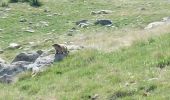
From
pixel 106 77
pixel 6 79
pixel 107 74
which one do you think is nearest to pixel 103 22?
pixel 6 79

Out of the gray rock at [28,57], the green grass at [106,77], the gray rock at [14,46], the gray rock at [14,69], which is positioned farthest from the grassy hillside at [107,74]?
the gray rock at [28,57]

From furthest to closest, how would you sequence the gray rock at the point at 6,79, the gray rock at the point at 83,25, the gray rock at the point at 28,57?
the gray rock at the point at 83,25, the gray rock at the point at 28,57, the gray rock at the point at 6,79

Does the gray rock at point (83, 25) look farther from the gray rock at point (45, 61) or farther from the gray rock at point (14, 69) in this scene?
the gray rock at point (45, 61)

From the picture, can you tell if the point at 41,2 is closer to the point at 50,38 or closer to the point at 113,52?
the point at 50,38

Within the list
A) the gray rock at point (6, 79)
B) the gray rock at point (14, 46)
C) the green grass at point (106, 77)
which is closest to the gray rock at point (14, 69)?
the gray rock at point (6, 79)

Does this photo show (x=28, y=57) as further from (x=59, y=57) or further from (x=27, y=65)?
(x=59, y=57)

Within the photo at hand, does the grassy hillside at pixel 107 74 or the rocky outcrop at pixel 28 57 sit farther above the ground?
the grassy hillside at pixel 107 74

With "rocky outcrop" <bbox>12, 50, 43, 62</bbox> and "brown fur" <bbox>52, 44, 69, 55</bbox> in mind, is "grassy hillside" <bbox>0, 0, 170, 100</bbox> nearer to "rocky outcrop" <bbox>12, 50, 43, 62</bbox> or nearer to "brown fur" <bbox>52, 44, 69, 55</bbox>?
"brown fur" <bbox>52, 44, 69, 55</bbox>

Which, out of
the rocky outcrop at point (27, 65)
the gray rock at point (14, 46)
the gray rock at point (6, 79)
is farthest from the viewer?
the gray rock at point (14, 46)

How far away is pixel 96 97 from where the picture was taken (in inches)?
513

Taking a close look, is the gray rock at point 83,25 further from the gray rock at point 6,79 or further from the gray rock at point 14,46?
the gray rock at point 6,79

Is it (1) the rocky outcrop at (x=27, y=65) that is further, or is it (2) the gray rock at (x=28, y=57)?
(2) the gray rock at (x=28, y=57)

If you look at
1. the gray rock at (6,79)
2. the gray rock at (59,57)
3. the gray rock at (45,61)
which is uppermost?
the gray rock at (59,57)

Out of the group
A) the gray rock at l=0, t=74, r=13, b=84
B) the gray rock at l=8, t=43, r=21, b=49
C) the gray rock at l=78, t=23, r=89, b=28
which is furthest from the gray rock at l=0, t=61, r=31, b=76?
the gray rock at l=78, t=23, r=89, b=28
